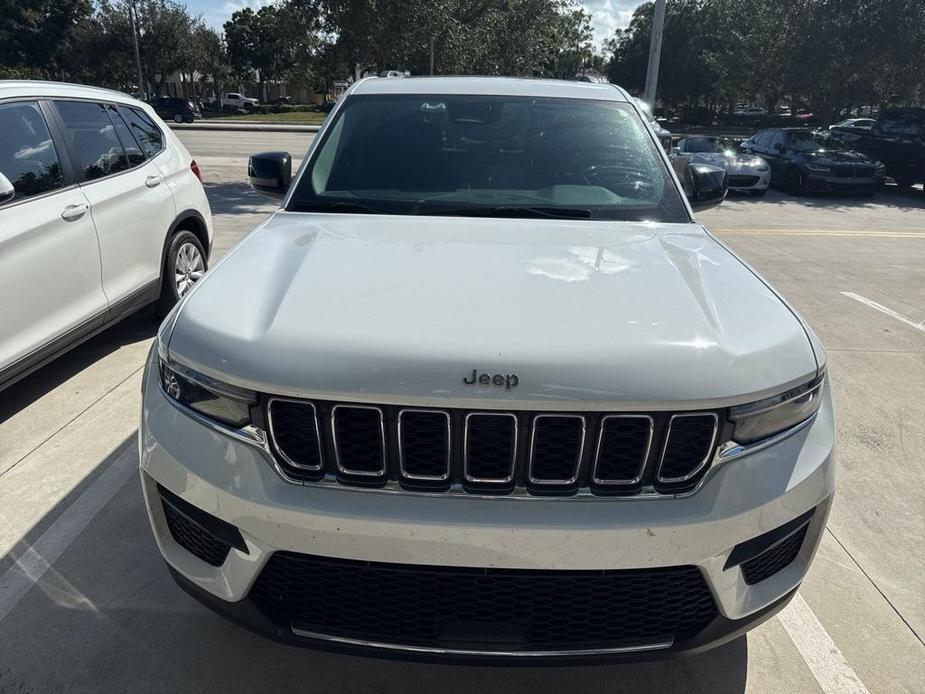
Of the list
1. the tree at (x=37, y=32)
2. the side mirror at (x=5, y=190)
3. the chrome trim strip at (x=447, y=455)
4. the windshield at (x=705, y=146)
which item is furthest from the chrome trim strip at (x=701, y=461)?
the tree at (x=37, y=32)

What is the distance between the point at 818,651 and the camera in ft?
8.23

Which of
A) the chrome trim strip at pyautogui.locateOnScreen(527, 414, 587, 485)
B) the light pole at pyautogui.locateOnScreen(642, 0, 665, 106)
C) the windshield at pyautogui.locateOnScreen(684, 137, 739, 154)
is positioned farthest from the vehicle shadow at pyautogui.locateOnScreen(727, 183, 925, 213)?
the chrome trim strip at pyautogui.locateOnScreen(527, 414, 587, 485)

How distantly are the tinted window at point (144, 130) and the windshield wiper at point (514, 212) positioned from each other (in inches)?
126

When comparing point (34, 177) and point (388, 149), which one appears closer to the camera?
point (388, 149)

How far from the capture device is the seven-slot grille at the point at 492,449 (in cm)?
180

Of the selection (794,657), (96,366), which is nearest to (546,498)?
(794,657)

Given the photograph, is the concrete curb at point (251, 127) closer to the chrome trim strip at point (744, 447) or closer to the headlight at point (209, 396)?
the headlight at point (209, 396)

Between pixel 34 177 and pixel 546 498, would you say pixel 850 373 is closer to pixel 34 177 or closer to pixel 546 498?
pixel 546 498

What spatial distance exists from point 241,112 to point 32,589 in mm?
53771

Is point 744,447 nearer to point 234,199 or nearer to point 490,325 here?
point 490,325

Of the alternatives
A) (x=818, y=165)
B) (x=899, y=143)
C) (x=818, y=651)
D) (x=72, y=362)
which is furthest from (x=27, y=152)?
(x=899, y=143)

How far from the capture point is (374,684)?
2.33 meters

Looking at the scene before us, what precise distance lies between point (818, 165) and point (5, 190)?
52.6 feet

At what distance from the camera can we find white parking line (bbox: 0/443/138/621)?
2.72 m
